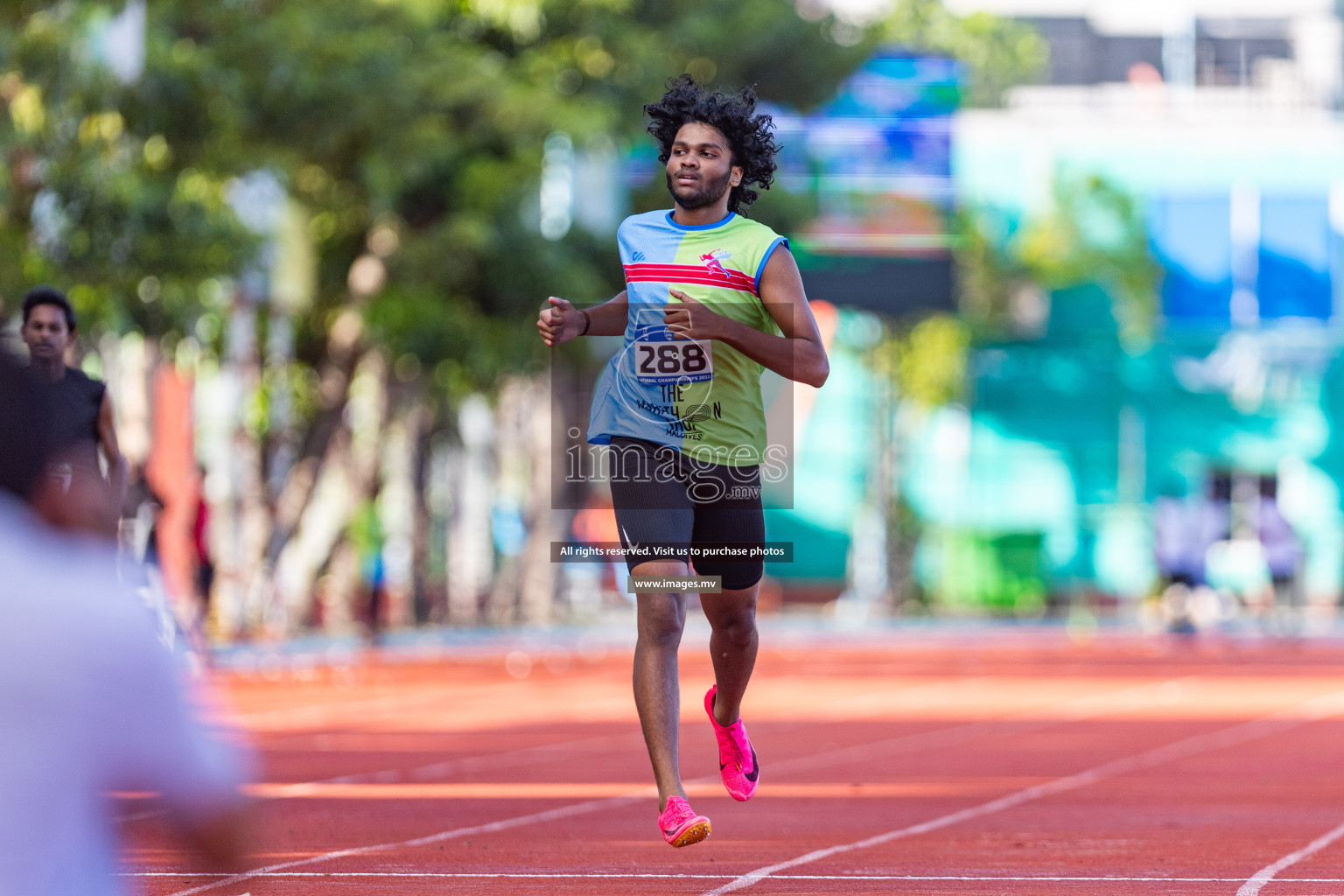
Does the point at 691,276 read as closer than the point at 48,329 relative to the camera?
Yes

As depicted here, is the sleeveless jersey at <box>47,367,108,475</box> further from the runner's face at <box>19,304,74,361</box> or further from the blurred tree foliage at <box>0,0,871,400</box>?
the blurred tree foliage at <box>0,0,871,400</box>

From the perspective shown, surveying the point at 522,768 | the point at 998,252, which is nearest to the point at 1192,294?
the point at 998,252

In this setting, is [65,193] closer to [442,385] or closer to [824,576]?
[442,385]

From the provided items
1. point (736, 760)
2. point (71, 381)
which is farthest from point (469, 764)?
point (736, 760)

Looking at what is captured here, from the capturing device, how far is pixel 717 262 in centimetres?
648

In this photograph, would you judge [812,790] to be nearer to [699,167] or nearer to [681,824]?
[681,824]

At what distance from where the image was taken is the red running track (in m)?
6.82

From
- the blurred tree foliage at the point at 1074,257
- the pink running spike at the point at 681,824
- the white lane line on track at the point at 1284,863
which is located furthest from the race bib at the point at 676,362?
the blurred tree foliage at the point at 1074,257

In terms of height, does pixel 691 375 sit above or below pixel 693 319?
below

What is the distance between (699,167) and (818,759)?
6277 millimetres

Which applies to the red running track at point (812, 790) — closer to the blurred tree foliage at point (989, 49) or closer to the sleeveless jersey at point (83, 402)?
the sleeveless jersey at point (83, 402)

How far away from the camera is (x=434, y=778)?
10.7 m

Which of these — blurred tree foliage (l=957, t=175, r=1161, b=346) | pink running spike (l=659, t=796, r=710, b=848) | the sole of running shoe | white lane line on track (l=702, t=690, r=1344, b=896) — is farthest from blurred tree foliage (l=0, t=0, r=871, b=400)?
blurred tree foliage (l=957, t=175, r=1161, b=346)

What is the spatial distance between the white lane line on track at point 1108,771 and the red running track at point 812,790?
0.10 feet
